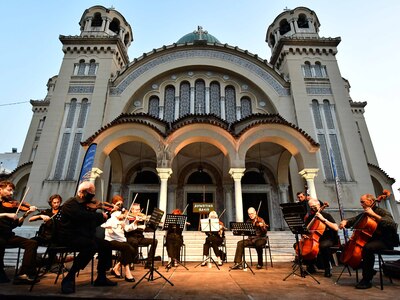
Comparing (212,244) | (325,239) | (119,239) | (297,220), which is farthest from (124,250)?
(325,239)

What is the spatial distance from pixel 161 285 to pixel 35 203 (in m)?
12.4

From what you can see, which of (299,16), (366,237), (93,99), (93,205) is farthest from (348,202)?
(93,99)

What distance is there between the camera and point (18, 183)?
661 inches

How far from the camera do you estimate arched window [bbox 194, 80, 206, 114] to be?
1641cm

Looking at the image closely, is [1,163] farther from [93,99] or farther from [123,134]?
[123,134]

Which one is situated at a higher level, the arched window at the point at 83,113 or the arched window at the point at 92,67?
the arched window at the point at 92,67

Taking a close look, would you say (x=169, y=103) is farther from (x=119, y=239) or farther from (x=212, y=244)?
(x=119, y=239)

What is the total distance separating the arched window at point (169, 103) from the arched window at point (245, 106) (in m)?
4.76

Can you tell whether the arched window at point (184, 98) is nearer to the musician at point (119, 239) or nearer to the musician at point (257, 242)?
the musician at point (257, 242)

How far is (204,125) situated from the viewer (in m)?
12.0

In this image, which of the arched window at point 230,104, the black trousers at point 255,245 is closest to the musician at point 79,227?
the black trousers at point 255,245

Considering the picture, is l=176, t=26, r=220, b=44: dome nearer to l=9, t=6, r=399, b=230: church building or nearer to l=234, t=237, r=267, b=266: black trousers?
l=9, t=6, r=399, b=230: church building

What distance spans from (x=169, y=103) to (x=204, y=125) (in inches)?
228

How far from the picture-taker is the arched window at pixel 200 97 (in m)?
16.4
